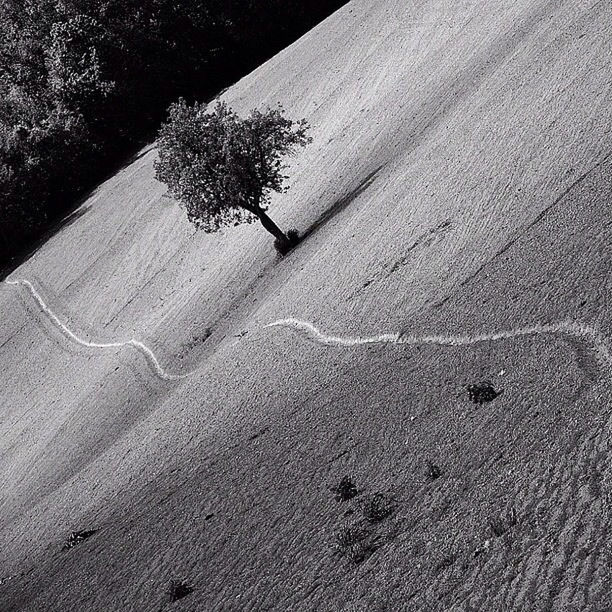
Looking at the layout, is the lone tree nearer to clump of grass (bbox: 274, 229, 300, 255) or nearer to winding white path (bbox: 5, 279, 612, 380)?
clump of grass (bbox: 274, 229, 300, 255)

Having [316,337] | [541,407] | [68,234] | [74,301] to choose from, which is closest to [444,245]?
[316,337]

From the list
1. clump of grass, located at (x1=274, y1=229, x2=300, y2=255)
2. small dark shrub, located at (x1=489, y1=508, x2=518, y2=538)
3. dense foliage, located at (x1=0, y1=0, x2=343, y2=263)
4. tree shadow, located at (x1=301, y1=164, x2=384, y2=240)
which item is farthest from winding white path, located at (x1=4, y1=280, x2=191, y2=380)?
small dark shrub, located at (x1=489, y1=508, x2=518, y2=538)

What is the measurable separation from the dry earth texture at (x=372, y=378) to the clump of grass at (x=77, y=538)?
78 mm

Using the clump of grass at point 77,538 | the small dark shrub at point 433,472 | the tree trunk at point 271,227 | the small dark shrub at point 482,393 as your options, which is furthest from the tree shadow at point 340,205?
the small dark shrub at point 433,472

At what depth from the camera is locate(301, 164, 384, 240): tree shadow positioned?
98.7ft

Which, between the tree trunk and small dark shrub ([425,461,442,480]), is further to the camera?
the tree trunk

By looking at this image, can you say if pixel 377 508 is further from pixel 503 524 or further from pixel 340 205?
pixel 340 205

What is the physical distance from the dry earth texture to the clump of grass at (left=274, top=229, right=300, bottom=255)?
0.59 metres

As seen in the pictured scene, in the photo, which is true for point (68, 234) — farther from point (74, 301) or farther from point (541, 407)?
point (541, 407)

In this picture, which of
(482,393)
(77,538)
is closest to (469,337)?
(482,393)

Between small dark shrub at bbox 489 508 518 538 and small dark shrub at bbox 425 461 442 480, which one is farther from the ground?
small dark shrub at bbox 425 461 442 480

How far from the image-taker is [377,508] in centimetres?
1428

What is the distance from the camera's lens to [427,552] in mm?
12742

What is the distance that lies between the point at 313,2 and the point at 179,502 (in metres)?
49.1
